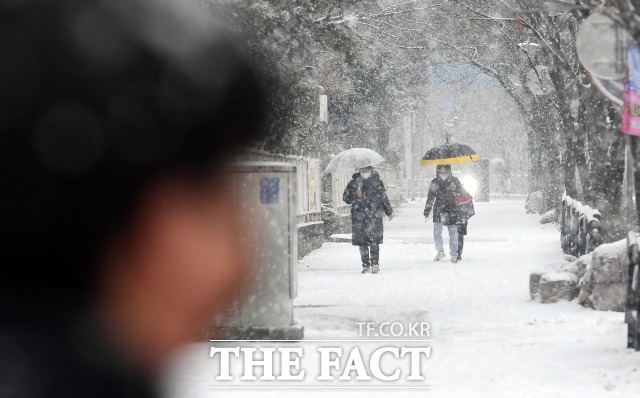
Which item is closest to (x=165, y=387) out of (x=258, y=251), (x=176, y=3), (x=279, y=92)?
(x=258, y=251)

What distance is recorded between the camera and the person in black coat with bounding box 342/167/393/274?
16.5m

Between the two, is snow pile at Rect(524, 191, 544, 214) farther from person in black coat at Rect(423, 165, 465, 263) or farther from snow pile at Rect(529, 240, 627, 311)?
snow pile at Rect(529, 240, 627, 311)

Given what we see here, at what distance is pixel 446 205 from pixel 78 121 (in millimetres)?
10227

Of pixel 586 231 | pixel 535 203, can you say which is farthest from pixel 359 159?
pixel 535 203

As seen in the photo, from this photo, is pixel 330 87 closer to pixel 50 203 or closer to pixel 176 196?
pixel 176 196

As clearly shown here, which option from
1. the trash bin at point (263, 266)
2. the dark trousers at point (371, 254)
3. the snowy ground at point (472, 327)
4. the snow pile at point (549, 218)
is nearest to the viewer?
the snowy ground at point (472, 327)

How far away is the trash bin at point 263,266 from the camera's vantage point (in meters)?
9.05

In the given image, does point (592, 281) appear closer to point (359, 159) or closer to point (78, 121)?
point (78, 121)

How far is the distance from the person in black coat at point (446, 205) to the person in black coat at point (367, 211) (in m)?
1.98

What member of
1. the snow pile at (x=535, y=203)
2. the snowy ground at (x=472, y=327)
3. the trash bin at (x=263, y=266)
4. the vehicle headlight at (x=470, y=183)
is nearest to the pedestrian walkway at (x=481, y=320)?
the snowy ground at (x=472, y=327)

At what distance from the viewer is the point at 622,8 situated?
7.46 m

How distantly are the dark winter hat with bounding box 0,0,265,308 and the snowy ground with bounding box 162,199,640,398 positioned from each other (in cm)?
146

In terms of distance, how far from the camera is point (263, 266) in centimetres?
906

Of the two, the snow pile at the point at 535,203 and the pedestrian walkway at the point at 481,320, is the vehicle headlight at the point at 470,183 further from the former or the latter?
the pedestrian walkway at the point at 481,320
